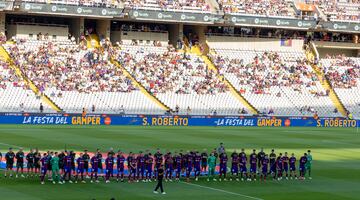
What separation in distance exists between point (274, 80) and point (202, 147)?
35468 millimetres

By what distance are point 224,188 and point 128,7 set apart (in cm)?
4850

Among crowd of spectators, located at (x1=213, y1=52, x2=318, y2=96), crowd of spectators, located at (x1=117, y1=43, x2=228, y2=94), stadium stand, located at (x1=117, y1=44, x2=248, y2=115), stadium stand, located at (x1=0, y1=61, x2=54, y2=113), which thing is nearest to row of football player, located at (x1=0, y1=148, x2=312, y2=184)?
stadium stand, located at (x1=0, y1=61, x2=54, y2=113)

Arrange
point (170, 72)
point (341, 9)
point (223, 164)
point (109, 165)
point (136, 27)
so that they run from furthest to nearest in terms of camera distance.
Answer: point (341, 9)
point (136, 27)
point (170, 72)
point (223, 164)
point (109, 165)

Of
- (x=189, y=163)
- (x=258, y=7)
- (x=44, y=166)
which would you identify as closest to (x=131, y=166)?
(x=189, y=163)

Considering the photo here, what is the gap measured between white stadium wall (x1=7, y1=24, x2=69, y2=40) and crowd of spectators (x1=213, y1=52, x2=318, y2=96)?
49.7 feet

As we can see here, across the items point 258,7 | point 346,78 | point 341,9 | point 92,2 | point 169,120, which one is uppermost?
point 341,9

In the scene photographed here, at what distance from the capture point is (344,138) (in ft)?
209

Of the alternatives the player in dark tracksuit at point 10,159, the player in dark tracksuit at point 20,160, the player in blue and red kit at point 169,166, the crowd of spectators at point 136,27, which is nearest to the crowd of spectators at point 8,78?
the crowd of spectators at point 136,27

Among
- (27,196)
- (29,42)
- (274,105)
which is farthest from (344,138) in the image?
(27,196)

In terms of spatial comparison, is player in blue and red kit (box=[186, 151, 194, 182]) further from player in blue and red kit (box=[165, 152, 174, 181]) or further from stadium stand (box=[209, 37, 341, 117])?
stadium stand (box=[209, 37, 341, 117])

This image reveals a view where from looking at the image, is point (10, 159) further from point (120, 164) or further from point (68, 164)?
point (120, 164)

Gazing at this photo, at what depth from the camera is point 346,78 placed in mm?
89250

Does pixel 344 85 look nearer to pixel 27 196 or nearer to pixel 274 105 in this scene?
pixel 274 105

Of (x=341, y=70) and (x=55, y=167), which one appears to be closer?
(x=55, y=167)
